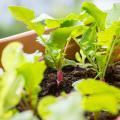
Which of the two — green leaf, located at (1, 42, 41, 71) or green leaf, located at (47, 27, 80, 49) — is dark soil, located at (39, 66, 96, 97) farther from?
green leaf, located at (1, 42, 41, 71)

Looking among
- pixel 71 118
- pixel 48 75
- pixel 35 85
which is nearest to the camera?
pixel 71 118

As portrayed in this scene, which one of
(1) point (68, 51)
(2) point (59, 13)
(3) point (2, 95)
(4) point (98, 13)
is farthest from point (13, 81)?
(2) point (59, 13)

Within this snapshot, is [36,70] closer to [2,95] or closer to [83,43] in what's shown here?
[2,95]

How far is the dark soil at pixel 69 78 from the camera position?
551 mm

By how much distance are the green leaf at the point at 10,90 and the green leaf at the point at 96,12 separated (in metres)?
0.23

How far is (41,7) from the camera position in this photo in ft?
4.75

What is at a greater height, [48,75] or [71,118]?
[71,118]

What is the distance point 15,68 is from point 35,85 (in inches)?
1.8

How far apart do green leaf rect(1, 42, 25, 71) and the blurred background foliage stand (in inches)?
33.3

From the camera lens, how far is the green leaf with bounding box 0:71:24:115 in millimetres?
282

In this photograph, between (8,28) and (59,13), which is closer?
(8,28)

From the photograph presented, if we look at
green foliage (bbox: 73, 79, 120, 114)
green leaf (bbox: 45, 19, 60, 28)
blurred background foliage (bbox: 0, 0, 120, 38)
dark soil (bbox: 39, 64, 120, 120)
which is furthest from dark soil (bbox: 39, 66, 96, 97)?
blurred background foliage (bbox: 0, 0, 120, 38)

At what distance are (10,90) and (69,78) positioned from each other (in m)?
0.32

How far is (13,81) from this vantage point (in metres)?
0.28
